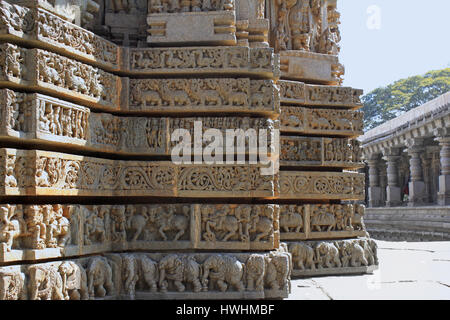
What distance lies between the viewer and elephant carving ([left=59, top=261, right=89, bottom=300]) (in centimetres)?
404

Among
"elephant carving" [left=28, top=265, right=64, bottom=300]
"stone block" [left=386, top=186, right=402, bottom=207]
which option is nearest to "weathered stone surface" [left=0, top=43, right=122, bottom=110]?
"elephant carving" [left=28, top=265, right=64, bottom=300]

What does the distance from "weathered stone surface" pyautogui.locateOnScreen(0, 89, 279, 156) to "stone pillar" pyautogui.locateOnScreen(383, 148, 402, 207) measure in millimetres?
21581

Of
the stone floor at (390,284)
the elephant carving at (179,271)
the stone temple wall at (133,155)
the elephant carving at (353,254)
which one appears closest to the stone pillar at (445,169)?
the stone floor at (390,284)

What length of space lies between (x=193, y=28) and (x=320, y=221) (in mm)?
2710

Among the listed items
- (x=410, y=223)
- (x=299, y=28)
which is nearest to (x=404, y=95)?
(x=410, y=223)

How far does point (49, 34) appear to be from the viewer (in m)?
4.16

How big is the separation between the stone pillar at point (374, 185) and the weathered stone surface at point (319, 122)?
22.9 meters

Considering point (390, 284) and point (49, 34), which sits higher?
point (49, 34)

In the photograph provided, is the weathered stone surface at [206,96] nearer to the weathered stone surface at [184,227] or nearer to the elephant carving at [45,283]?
the weathered stone surface at [184,227]

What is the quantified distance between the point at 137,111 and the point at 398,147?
22.8m

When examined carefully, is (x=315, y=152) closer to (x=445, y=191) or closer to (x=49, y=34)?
(x=49, y=34)
